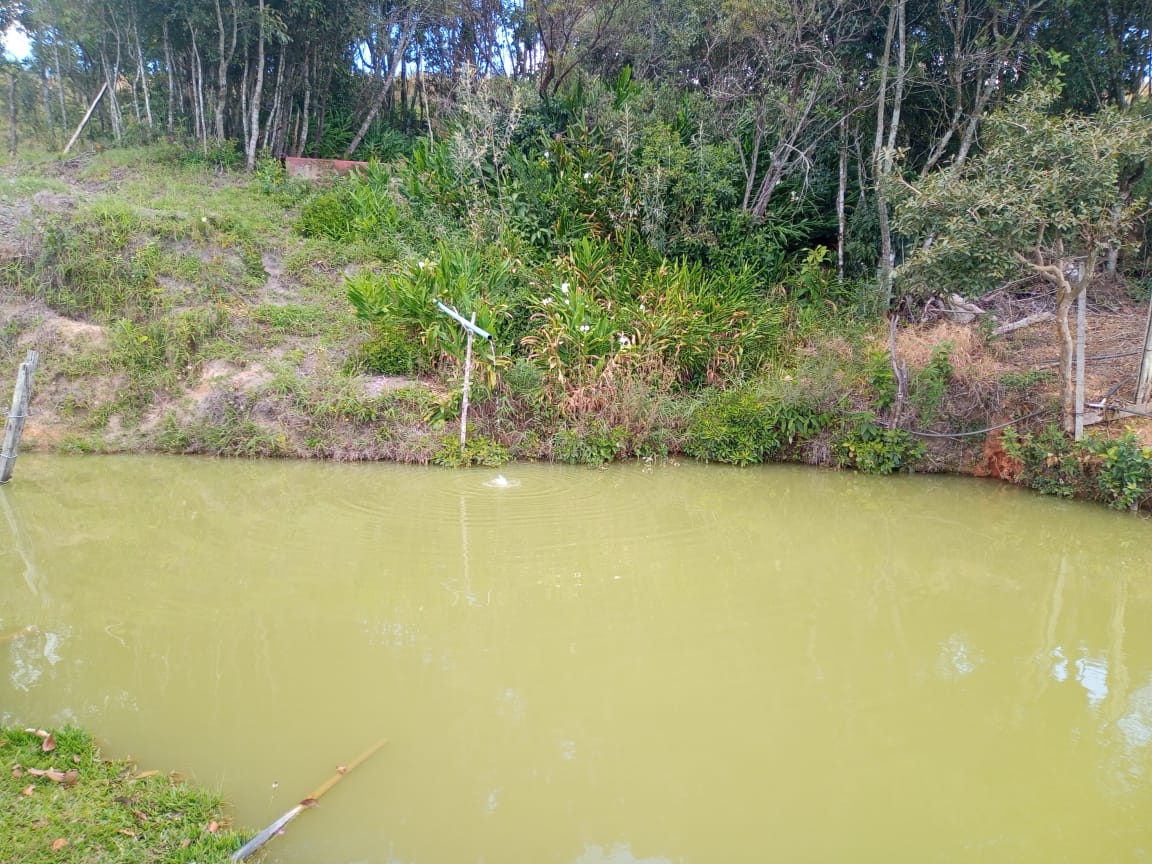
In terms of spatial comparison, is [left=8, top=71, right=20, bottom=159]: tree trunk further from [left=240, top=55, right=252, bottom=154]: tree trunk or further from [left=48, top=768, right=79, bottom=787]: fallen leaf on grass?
[left=48, top=768, right=79, bottom=787]: fallen leaf on grass

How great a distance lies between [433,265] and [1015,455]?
6750 millimetres

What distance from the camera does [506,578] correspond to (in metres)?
5.31

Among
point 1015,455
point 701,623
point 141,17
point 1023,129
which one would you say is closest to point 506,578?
point 701,623

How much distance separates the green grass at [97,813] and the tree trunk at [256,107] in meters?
12.6

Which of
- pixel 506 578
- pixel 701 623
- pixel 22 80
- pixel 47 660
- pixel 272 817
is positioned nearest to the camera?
pixel 272 817

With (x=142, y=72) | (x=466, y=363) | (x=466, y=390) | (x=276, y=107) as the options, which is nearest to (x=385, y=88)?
(x=276, y=107)

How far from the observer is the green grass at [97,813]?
8.30 ft

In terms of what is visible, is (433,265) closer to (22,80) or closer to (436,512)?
(436,512)

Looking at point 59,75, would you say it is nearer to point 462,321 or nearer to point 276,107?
point 276,107

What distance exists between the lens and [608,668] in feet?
13.3

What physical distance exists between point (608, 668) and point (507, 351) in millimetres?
5625

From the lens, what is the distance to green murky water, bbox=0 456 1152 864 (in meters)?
2.94

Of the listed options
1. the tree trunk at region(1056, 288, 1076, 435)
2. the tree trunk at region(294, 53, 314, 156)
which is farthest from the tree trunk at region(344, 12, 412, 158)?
the tree trunk at region(1056, 288, 1076, 435)

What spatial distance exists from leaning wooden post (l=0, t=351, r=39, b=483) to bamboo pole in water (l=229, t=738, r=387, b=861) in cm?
553
